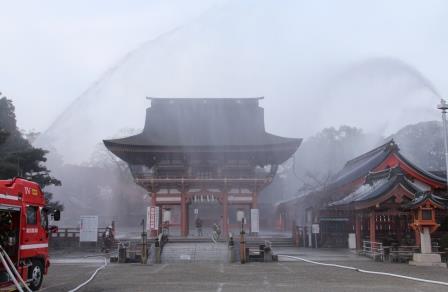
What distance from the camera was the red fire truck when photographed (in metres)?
11.5

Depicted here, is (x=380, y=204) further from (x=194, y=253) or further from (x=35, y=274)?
(x=35, y=274)

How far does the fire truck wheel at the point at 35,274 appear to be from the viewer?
12.9 m

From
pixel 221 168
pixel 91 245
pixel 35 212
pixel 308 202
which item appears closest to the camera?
pixel 35 212

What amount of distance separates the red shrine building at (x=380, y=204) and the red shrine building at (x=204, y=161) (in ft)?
14.9

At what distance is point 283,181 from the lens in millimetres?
69062

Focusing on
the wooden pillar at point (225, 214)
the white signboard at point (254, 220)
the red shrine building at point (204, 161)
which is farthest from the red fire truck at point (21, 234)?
the white signboard at point (254, 220)

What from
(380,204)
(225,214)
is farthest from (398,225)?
(225,214)

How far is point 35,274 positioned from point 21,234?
1476mm

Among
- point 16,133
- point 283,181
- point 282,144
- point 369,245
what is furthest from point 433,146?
point 16,133

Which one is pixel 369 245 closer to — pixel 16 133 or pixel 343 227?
pixel 343 227

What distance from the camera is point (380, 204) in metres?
25.0

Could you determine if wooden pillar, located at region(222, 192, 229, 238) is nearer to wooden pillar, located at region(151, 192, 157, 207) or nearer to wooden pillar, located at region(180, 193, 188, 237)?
wooden pillar, located at region(180, 193, 188, 237)

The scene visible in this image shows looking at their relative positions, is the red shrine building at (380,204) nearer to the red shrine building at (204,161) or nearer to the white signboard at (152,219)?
the red shrine building at (204,161)

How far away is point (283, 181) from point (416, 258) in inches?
1866
